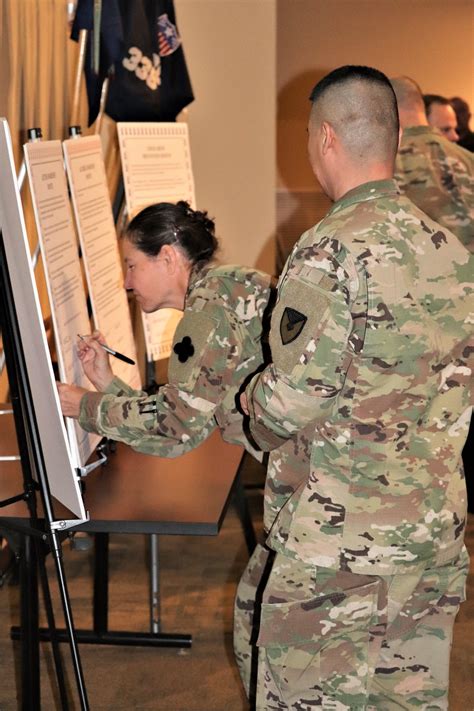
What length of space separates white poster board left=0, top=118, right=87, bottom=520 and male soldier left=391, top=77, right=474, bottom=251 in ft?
7.20

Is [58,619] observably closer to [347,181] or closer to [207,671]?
[207,671]

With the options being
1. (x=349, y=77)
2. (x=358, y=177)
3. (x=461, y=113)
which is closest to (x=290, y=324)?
(x=358, y=177)

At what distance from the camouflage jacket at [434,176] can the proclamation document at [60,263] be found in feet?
5.77

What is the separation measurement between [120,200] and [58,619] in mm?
1568

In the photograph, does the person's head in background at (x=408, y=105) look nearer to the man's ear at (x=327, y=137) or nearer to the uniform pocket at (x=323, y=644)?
the man's ear at (x=327, y=137)

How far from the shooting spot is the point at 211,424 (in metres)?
2.03

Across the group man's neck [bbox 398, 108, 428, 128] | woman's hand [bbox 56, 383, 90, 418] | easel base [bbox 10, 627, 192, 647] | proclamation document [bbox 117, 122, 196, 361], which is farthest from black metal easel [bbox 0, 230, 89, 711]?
man's neck [bbox 398, 108, 428, 128]

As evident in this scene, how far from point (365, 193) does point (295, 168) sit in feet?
15.4

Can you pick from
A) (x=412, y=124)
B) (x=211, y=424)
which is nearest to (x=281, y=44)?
(x=412, y=124)

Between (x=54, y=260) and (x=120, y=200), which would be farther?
(x=120, y=200)

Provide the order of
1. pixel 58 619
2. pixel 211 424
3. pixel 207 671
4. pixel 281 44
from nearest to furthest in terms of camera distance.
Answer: pixel 211 424
pixel 207 671
pixel 58 619
pixel 281 44

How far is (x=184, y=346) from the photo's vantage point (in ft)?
6.45

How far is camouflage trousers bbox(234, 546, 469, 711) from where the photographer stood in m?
1.67

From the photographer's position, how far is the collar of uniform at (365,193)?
1.60m
